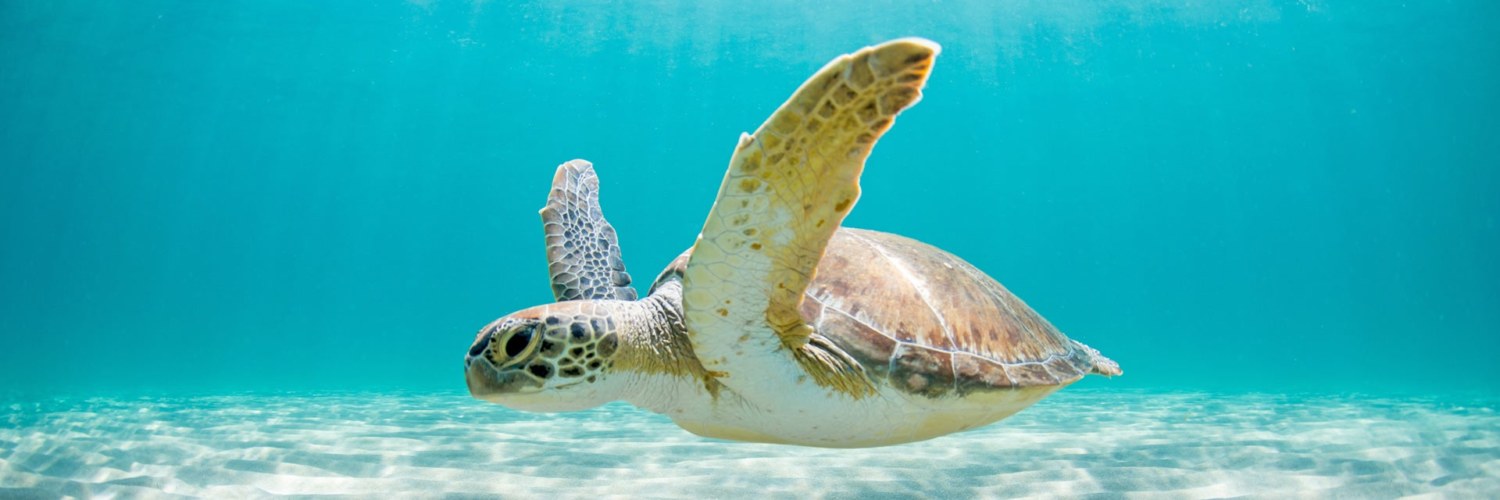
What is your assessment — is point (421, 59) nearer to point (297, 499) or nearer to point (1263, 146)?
point (297, 499)

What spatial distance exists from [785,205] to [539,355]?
0.89m

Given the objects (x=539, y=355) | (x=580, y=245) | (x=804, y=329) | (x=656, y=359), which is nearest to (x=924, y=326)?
(x=804, y=329)

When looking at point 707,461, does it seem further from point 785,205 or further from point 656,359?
point 785,205

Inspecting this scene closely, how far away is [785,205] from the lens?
170 cm

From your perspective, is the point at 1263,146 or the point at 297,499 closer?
the point at 297,499

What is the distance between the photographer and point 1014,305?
3.13m

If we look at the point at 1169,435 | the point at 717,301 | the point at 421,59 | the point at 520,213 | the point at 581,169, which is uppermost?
the point at 520,213

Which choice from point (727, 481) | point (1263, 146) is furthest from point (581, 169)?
point (1263, 146)

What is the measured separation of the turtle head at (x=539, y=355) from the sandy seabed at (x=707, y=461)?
1057mm

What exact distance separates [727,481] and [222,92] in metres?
37.7

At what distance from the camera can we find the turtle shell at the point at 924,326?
90.6 inches

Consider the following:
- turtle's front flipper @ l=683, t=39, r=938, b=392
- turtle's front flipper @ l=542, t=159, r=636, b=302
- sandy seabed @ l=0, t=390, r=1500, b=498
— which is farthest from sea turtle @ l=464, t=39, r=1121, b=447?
sandy seabed @ l=0, t=390, r=1500, b=498

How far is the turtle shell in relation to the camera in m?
2.30

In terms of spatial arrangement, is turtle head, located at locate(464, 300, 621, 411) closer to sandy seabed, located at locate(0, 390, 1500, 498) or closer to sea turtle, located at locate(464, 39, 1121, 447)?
sea turtle, located at locate(464, 39, 1121, 447)
